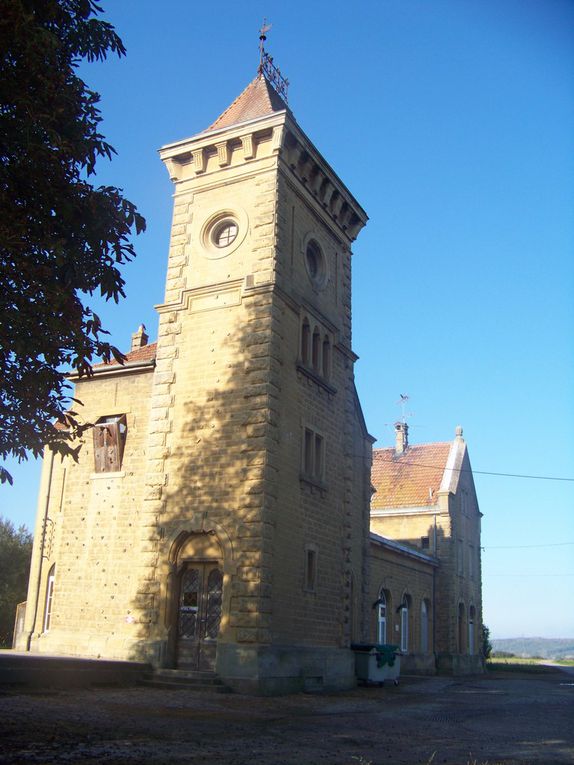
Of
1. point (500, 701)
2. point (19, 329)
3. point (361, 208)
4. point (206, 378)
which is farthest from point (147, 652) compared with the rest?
point (361, 208)

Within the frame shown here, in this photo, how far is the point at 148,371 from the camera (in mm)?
22672

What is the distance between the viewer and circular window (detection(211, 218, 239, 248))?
72.7 feet

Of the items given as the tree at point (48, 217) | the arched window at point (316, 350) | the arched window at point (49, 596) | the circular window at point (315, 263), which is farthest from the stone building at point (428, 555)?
the tree at point (48, 217)

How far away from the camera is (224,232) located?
22.4 meters

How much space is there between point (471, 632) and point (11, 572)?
25068 millimetres

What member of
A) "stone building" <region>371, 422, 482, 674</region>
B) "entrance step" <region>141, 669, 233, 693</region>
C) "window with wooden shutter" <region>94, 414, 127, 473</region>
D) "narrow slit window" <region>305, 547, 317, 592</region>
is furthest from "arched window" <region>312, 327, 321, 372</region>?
"stone building" <region>371, 422, 482, 674</region>

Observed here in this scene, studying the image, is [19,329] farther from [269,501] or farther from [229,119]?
[229,119]

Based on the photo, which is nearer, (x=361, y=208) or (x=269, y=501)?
(x=269, y=501)

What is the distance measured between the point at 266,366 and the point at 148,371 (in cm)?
447

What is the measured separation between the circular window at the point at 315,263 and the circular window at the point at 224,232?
8.27 ft

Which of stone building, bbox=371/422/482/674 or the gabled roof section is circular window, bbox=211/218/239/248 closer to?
the gabled roof section

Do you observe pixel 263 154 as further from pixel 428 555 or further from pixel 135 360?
pixel 428 555

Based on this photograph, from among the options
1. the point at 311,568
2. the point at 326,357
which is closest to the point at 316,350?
the point at 326,357

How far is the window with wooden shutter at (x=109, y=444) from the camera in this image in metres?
22.5
